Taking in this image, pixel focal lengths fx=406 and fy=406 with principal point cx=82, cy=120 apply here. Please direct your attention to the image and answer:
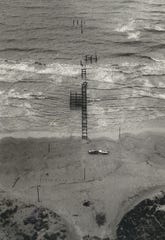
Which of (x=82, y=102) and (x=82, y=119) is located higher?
(x=82, y=102)

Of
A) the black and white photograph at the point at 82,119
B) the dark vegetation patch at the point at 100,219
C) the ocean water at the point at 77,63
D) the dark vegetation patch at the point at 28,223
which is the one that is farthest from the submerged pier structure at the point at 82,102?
the dark vegetation patch at the point at 28,223

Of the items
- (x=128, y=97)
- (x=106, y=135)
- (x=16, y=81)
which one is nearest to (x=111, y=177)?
(x=106, y=135)

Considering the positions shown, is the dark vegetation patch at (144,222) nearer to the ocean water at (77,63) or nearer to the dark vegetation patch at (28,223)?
the dark vegetation patch at (28,223)

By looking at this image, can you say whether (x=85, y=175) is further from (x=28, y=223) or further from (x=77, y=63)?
(x=77, y=63)

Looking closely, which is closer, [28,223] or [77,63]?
[28,223]

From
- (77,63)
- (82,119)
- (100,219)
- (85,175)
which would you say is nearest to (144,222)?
(100,219)
